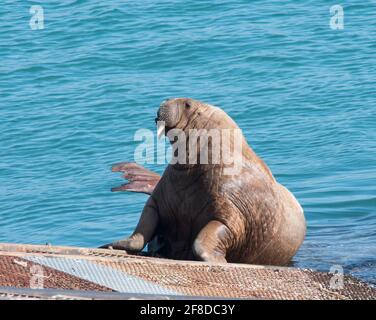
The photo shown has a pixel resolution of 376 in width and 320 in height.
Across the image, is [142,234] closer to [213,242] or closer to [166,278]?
[213,242]

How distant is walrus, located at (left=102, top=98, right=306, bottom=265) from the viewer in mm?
8383

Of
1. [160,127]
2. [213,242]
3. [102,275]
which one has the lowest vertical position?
[213,242]

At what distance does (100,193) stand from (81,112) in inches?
124

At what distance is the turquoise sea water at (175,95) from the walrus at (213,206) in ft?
2.33

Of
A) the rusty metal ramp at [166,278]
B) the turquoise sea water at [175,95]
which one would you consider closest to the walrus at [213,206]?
the turquoise sea water at [175,95]

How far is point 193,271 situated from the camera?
703cm

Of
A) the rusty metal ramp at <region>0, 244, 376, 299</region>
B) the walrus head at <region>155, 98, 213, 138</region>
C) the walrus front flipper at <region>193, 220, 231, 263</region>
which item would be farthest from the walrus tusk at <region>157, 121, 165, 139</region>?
the rusty metal ramp at <region>0, 244, 376, 299</region>

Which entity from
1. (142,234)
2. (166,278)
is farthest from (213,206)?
(166,278)

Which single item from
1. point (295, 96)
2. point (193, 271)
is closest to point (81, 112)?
point (295, 96)

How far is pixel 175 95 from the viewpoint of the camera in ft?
51.7

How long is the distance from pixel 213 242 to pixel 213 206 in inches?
14.9

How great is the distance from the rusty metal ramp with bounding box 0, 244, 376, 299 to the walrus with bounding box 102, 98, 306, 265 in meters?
1.12
